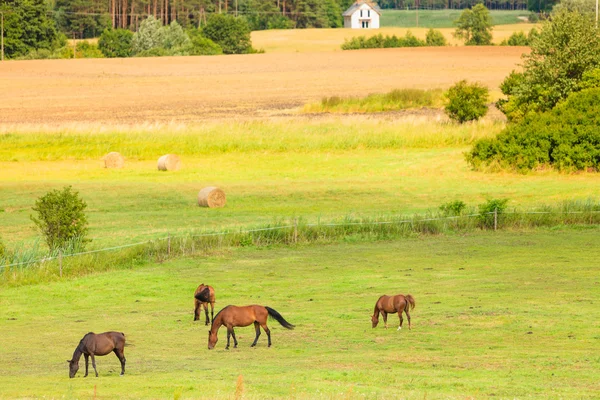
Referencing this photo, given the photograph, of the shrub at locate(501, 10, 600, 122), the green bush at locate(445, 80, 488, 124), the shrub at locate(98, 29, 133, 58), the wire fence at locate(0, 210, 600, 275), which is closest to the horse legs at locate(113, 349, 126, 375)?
the wire fence at locate(0, 210, 600, 275)

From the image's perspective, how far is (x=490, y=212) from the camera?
35.1 m

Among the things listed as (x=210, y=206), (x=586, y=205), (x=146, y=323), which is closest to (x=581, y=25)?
(x=586, y=205)

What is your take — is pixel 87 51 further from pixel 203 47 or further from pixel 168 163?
pixel 168 163

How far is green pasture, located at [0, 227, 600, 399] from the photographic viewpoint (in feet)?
48.7

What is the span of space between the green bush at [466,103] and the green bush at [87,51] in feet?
307

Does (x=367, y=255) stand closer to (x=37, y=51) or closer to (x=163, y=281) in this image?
(x=163, y=281)

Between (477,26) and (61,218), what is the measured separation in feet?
Result: 494

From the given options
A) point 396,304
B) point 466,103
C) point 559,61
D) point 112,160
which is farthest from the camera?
point 466,103

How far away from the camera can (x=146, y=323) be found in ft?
70.2

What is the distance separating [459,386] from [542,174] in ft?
119

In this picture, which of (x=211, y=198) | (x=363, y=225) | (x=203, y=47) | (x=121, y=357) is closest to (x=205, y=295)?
(x=121, y=357)

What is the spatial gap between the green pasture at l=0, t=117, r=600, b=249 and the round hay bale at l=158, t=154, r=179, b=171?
50 cm

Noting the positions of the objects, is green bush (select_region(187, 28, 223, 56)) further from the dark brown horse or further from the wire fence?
the dark brown horse

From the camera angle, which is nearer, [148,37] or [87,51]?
[148,37]
